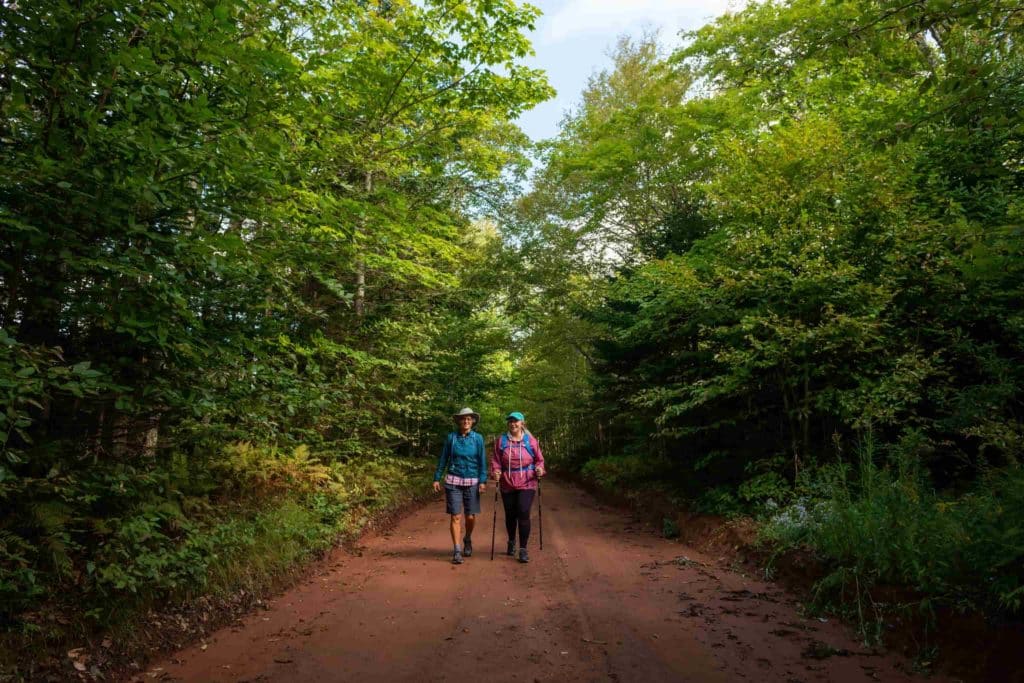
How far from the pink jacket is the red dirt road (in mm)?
1075

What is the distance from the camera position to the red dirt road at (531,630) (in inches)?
175

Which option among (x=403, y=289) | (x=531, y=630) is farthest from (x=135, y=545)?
(x=403, y=289)

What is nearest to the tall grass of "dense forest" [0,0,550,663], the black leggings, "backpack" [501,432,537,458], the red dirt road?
the red dirt road

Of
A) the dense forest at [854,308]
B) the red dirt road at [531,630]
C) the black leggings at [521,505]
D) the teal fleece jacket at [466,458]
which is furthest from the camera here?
the teal fleece jacket at [466,458]

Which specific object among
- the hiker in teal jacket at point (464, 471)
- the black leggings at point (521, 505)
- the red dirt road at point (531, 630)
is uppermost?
the hiker in teal jacket at point (464, 471)

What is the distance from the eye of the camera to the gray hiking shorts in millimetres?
8531

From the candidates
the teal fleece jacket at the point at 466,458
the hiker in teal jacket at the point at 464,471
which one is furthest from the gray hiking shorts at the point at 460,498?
the teal fleece jacket at the point at 466,458

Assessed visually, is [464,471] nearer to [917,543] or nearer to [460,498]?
[460,498]

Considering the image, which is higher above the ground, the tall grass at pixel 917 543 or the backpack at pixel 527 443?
the backpack at pixel 527 443

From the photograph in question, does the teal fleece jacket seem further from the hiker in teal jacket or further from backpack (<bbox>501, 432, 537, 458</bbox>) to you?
backpack (<bbox>501, 432, 537, 458</bbox>)

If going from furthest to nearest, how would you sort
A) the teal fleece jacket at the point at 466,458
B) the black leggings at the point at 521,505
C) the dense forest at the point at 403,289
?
the teal fleece jacket at the point at 466,458 < the black leggings at the point at 521,505 < the dense forest at the point at 403,289

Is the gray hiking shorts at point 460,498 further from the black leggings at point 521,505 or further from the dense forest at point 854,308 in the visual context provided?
the dense forest at point 854,308

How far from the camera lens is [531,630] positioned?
5.38m

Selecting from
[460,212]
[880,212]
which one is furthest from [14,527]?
[460,212]
